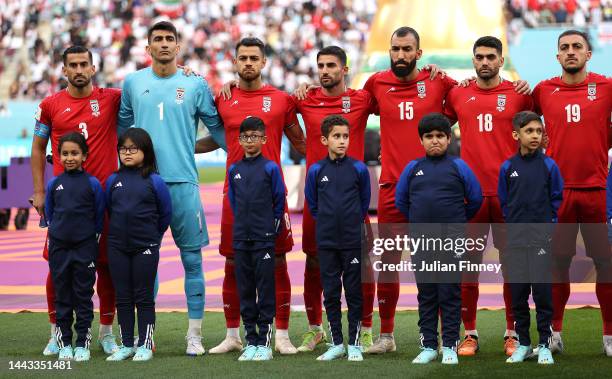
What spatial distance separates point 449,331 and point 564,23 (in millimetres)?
25683

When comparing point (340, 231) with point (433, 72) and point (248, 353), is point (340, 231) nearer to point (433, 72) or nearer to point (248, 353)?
point (248, 353)

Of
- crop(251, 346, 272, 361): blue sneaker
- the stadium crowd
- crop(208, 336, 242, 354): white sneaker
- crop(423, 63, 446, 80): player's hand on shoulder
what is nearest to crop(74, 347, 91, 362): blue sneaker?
crop(208, 336, 242, 354): white sneaker

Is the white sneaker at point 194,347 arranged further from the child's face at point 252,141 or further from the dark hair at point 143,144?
the child's face at point 252,141

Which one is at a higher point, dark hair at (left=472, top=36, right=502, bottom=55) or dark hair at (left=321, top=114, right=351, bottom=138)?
dark hair at (left=472, top=36, right=502, bottom=55)

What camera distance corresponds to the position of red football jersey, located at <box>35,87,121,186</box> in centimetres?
817

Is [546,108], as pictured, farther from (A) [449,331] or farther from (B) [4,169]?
(B) [4,169]

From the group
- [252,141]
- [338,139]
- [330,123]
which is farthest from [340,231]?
[252,141]

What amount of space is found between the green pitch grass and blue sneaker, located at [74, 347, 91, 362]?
6 cm

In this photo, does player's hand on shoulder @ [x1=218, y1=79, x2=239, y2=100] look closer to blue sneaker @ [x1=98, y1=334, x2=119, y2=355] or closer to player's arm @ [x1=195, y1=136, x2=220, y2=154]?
player's arm @ [x1=195, y1=136, x2=220, y2=154]

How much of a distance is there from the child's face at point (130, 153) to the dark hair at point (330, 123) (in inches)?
49.4

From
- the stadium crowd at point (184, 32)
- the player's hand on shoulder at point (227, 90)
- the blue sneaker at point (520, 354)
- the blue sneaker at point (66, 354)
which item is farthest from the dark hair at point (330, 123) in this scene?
the stadium crowd at point (184, 32)

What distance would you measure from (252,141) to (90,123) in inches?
51.4

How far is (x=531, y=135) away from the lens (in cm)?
743

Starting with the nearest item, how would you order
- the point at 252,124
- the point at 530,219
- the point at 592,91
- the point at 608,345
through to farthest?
the point at 530,219 → the point at 252,124 → the point at 608,345 → the point at 592,91
